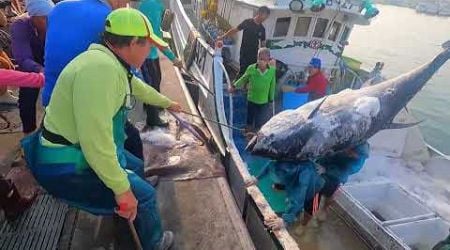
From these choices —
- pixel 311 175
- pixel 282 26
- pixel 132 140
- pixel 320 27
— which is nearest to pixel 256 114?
pixel 311 175

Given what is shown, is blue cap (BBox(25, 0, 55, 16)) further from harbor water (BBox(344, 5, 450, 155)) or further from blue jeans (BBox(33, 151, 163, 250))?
harbor water (BBox(344, 5, 450, 155))

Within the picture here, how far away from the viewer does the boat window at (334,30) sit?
9.30 meters

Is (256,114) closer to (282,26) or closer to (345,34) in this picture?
(282,26)

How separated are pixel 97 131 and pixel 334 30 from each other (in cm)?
847

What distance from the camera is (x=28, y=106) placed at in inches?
166

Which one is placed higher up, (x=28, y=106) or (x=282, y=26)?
(x=282, y=26)

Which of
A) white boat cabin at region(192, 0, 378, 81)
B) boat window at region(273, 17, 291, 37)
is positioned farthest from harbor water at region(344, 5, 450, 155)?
boat window at region(273, 17, 291, 37)

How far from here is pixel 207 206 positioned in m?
3.82

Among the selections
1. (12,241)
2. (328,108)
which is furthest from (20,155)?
(328,108)

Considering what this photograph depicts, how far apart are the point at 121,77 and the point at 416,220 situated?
5.94m

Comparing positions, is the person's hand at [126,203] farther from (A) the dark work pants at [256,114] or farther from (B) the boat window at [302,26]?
(B) the boat window at [302,26]

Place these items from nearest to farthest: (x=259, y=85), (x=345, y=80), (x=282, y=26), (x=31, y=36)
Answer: (x=31, y=36) < (x=259, y=85) < (x=282, y=26) < (x=345, y=80)

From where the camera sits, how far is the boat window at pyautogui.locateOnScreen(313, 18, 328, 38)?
9086 millimetres

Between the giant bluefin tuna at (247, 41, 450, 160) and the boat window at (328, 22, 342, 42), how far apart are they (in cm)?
507
